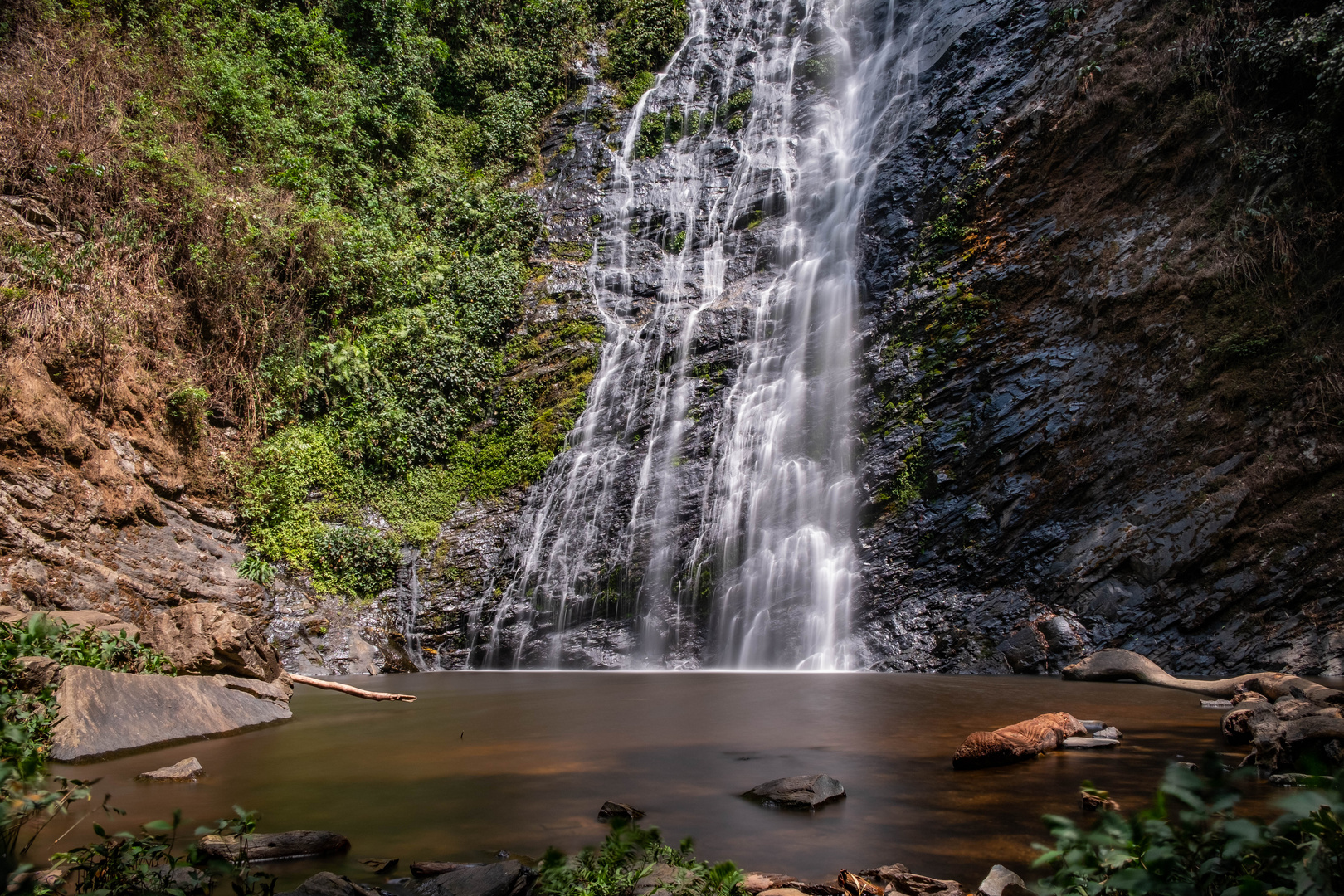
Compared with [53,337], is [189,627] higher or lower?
lower

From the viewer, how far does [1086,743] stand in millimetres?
4707

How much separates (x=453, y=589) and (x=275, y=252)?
8.50 m

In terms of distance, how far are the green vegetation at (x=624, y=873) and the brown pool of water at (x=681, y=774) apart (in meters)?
0.60

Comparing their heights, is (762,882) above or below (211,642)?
below

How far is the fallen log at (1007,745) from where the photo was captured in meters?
4.30

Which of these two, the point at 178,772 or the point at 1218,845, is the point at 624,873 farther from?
the point at 178,772

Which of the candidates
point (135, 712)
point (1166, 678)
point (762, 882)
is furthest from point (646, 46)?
point (762, 882)

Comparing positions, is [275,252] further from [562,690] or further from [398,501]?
[562,690]

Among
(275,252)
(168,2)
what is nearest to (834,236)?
(275,252)

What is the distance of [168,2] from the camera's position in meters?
17.2

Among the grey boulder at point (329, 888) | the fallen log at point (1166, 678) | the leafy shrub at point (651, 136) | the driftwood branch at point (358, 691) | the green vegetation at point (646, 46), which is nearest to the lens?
the grey boulder at point (329, 888)

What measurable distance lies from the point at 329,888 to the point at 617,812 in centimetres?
154

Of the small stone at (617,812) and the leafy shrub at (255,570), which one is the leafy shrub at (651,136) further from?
the small stone at (617,812)

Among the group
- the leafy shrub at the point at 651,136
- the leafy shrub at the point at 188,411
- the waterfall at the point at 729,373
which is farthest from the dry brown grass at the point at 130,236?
the leafy shrub at the point at 651,136
